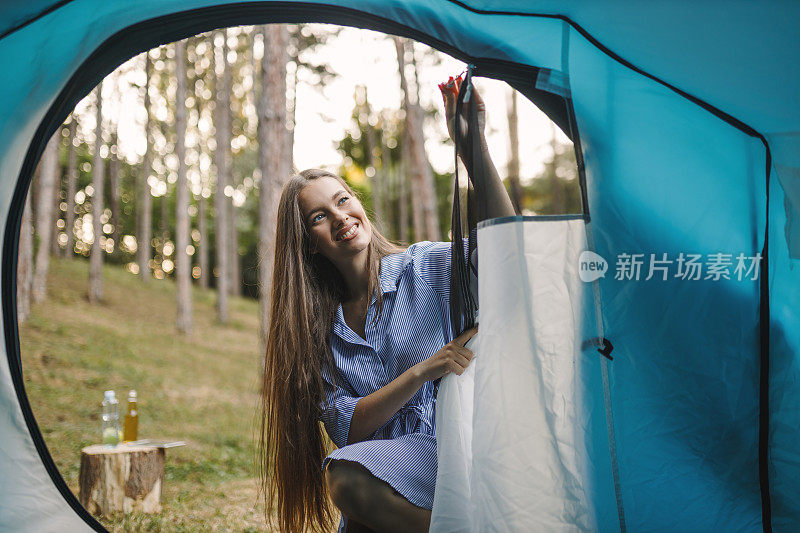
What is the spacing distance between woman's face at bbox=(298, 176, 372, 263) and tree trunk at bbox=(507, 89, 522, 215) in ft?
2.00

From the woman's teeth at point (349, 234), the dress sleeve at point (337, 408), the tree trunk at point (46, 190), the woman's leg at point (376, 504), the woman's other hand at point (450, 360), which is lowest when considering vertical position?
the woman's leg at point (376, 504)

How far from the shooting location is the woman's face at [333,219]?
253cm

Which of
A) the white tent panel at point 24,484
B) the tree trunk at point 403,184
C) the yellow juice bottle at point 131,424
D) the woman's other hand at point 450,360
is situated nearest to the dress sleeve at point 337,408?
the woman's other hand at point 450,360

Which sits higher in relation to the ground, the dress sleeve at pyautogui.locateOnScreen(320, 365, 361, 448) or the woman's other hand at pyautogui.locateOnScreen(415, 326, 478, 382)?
the woman's other hand at pyautogui.locateOnScreen(415, 326, 478, 382)

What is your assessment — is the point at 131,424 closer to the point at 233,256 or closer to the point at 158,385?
the point at 158,385

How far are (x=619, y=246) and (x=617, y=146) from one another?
0.31 meters

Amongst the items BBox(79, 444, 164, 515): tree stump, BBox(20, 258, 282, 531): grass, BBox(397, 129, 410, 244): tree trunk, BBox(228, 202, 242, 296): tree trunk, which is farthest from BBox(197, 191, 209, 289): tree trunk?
BBox(79, 444, 164, 515): tree stump

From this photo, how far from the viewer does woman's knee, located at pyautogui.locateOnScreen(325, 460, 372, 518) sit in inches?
89.9

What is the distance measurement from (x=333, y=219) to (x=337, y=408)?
2.36ft

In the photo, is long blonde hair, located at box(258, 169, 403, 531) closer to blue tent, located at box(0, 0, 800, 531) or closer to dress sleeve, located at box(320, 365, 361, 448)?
dress sleeve, located at box(320, 365, 361, 448)

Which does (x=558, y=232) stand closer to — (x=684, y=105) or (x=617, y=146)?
(x=617, y=146)

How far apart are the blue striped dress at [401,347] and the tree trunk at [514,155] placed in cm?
38

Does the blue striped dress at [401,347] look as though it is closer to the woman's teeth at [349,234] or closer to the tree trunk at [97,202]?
the woman's teeth at [349,234]

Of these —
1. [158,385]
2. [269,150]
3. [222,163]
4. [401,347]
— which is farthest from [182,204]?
[401,347]
